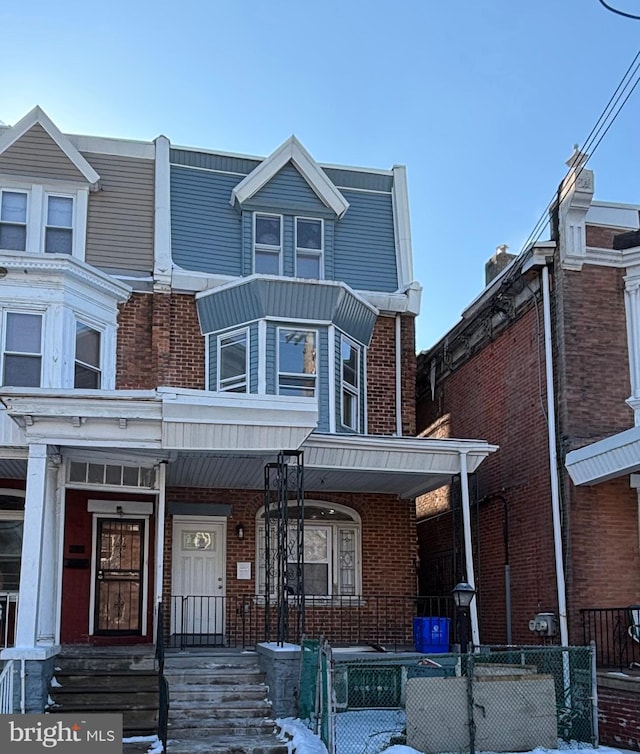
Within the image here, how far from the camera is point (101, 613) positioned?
16359 mm

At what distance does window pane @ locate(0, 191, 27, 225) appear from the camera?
1798 centimetres

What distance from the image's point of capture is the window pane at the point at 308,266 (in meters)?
19.3

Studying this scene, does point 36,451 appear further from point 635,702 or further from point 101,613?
point 635,702

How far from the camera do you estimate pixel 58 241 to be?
18.1 meters

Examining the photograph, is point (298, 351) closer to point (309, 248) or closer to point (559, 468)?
point (309, 248)

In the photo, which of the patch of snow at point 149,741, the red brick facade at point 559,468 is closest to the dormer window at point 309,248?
the red brick facade at point 559,468

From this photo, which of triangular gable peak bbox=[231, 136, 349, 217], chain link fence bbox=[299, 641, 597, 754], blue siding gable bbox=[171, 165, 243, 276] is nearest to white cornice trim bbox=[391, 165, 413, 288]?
triangular gable peak bbox=[231, 136, 349, 217]

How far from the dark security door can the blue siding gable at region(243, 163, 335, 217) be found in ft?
21.6

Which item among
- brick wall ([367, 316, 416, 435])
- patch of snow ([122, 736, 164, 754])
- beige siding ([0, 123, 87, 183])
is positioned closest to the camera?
patch of snow ([122, 736, 164, 754])

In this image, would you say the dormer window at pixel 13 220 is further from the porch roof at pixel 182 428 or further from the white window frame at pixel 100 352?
the porch roof at pixel 182 428

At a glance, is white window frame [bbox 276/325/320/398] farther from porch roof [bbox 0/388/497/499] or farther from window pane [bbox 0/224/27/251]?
window pane [bbox 0/224/27/251]

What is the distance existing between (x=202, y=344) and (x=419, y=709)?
8.84 meters

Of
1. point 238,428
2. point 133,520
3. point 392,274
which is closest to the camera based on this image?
point 238,428

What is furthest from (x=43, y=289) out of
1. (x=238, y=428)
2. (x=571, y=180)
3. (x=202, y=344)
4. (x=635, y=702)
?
(x=635, y=702)
